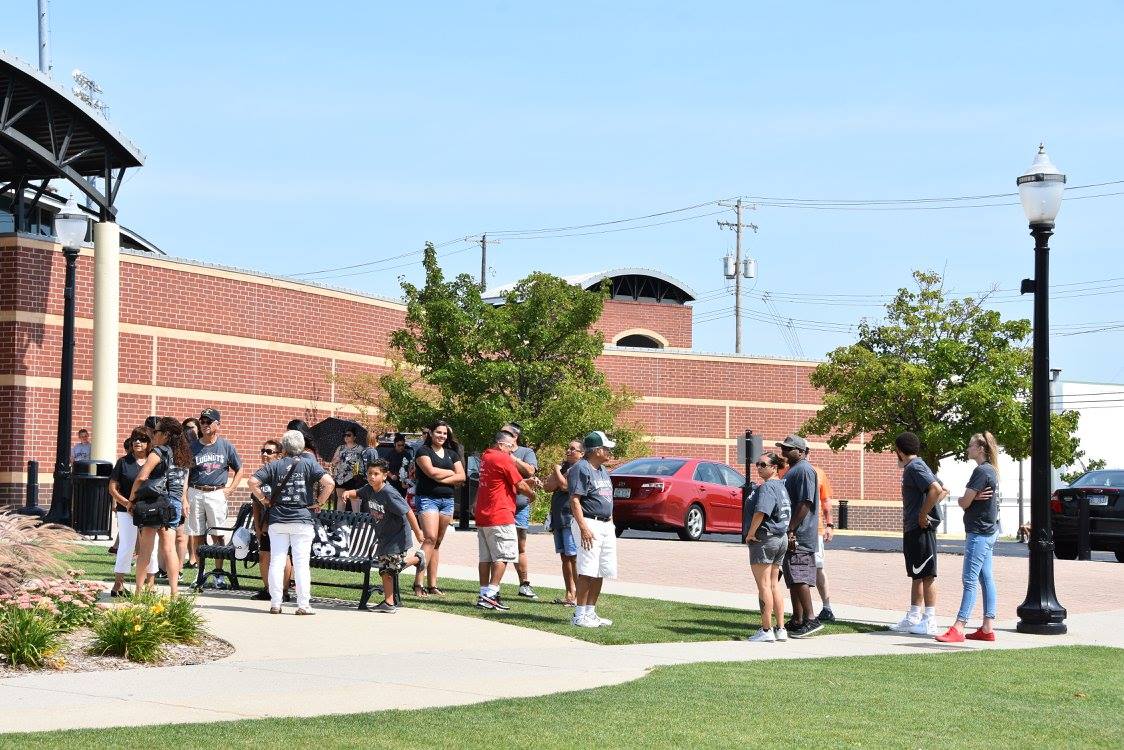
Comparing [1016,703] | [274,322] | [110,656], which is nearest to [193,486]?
[110,656]

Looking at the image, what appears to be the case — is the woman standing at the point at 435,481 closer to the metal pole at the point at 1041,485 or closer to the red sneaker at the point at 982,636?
the red sneaker at the point at 982,636

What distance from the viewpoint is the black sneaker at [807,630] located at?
539 inches

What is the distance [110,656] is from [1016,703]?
621cm

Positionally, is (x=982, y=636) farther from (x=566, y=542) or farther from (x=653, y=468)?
(x=653, y=468)

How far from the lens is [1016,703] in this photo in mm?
9719

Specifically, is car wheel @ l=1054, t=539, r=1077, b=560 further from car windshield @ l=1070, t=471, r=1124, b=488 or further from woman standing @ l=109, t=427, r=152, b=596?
woman standing @ l=109, t=427, r=152, b=596

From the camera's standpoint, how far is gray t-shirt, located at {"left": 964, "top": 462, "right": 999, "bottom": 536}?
44.4ft

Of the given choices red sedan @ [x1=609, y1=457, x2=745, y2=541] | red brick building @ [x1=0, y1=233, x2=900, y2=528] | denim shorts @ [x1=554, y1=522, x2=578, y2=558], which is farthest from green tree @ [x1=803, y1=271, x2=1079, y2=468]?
denim shorts @ [x1=554, y1=522, x2=578, y2=558]

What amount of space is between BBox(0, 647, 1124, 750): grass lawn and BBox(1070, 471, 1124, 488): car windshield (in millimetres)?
16051

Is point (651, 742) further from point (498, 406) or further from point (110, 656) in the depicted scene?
point (498, 406)

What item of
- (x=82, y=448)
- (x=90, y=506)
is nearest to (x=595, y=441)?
(x=90, y=506)

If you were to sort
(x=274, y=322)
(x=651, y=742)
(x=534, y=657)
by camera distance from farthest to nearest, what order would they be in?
(x=274, y=322)
(x=534, y=657)
(x=651, y=742)

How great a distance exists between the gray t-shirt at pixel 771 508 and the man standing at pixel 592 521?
4.16ft

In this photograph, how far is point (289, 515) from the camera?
44.7 feet
